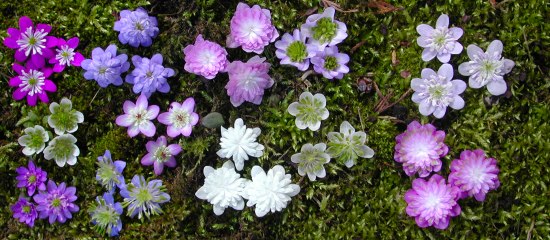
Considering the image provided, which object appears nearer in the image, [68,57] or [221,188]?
[221,188]

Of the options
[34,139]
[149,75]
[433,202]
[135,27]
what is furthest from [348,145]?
[34,139]

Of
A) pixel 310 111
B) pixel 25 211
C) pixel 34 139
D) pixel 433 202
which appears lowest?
pixel 25 211

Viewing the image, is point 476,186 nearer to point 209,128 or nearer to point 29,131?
point 209,128

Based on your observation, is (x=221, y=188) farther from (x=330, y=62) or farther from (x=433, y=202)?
(x=433, y=202)

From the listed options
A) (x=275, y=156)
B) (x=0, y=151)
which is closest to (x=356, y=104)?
(x=275, y=156)

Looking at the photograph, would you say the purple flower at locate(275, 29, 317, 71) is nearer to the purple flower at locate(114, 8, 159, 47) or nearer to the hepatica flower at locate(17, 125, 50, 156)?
the purple flower at locate(114, 8, 159, 47)

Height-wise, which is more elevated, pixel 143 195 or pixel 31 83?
pixel 31 83

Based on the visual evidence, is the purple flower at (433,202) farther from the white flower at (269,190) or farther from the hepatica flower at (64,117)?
the hepatica flower at (64,117)
